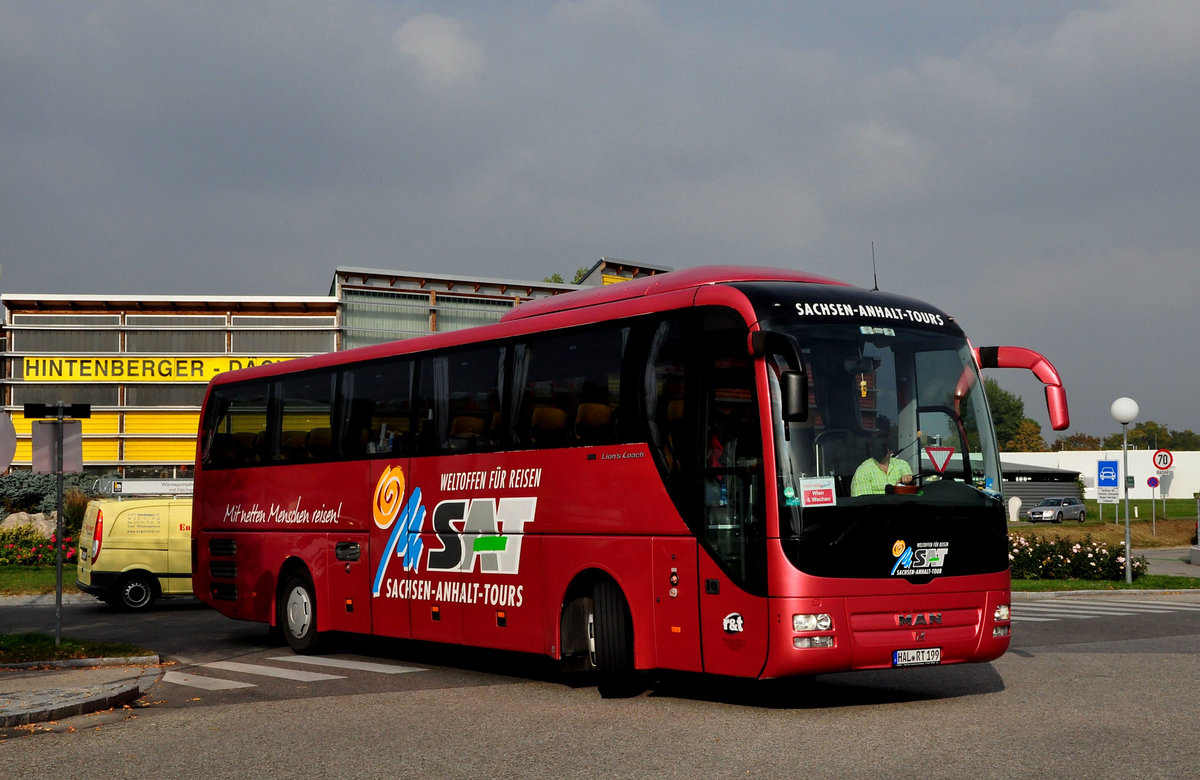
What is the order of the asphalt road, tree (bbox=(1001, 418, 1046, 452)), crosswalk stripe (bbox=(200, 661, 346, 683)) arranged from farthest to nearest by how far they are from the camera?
tree (bbox=(1001, 418, 1046, 452)) → crosswalk stripe (bbox=(200, 661, 346, 683)) → the asphalt road

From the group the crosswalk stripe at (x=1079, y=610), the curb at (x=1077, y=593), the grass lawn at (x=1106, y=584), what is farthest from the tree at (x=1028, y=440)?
the crosswalk stripe at (x=1079, y=610)

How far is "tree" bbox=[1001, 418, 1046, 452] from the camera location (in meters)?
162

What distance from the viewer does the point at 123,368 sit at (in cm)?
5191

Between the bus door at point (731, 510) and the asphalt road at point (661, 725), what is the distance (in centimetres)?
57

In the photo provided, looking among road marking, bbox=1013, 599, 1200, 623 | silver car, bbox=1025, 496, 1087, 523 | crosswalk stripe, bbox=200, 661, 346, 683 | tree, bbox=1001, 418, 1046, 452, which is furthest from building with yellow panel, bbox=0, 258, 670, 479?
tree, bbox=1001, 418, 1046, 452

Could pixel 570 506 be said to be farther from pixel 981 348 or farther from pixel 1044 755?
pixel 1044 755

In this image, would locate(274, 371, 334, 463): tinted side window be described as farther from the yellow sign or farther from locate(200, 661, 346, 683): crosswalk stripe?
the yellow sign

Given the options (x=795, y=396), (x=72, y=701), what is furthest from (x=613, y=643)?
(x=72, y=701)

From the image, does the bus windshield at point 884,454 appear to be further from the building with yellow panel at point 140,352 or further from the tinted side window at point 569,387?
the building with yellow panel at point 140,352

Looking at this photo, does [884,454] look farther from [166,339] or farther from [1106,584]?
[166,339]

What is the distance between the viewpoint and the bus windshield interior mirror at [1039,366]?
37.4ft

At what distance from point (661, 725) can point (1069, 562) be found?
78.2 ft

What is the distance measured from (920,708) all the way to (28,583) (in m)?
23.8

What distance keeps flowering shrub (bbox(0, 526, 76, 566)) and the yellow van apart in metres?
11.1
